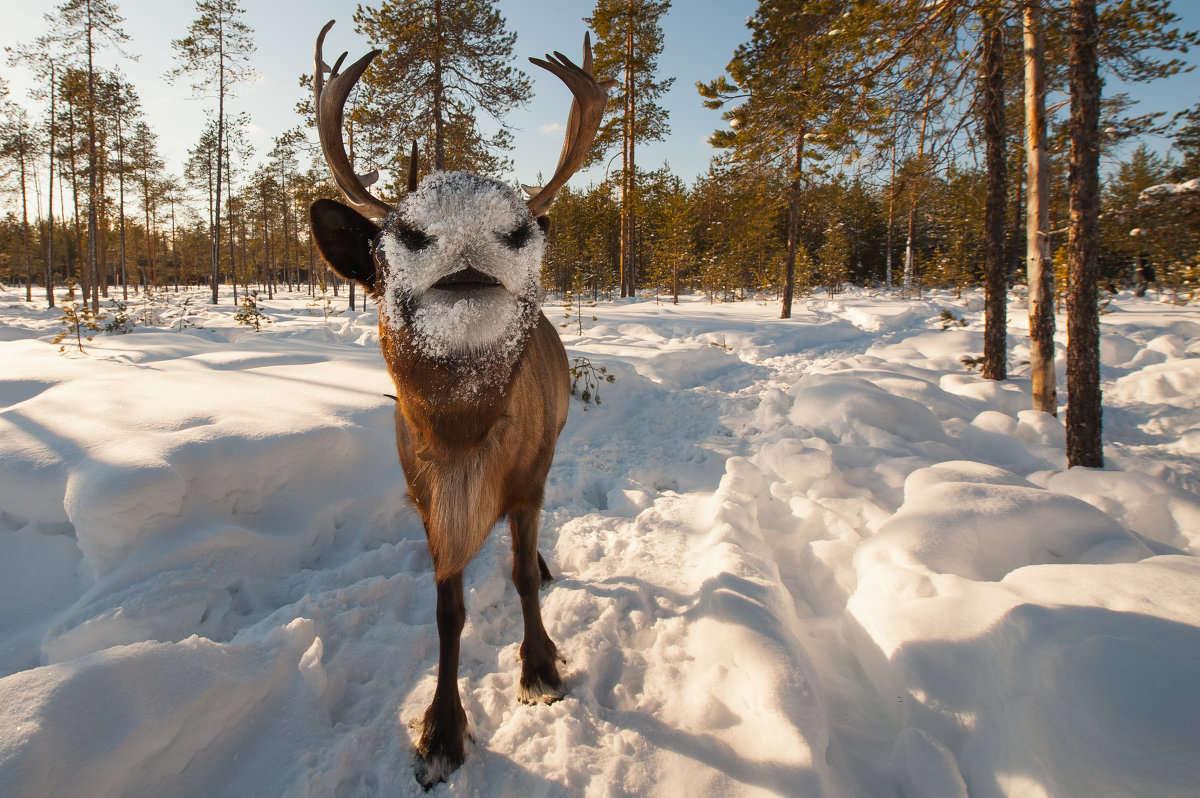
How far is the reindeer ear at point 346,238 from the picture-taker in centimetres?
142

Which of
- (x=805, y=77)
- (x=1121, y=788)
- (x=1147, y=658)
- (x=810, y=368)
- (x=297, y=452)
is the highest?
(x=805, y=77)

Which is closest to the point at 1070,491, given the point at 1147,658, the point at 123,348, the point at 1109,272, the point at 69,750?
the point at 1147,658

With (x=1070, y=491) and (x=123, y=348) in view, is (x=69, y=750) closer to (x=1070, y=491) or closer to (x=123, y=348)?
(x=1070, y=491)

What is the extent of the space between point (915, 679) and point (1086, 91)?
15.7ft

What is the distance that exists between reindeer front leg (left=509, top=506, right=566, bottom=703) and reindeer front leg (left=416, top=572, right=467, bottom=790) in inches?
12.5

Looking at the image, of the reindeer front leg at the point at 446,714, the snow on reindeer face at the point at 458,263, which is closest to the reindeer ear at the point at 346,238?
the snow on reindeer face at the point at 458,263

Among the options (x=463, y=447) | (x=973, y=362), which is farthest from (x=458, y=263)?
(x=973, y=362)

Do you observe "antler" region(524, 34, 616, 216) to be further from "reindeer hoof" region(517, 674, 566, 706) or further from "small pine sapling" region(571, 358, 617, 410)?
"small pine sapling" region(571, 358, 617, 410)

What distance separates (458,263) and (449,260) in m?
0.02

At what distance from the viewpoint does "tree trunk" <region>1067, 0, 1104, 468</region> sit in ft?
12.3

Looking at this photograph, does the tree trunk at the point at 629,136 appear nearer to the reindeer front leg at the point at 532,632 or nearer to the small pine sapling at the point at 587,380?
the small pine sapling at the point at 587,380

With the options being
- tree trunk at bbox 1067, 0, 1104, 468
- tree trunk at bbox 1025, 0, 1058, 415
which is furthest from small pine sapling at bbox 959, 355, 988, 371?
tree trunk at bbox 1067, 0, 1104, 468

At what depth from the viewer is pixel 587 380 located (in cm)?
662

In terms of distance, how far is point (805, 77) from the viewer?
4410mm
